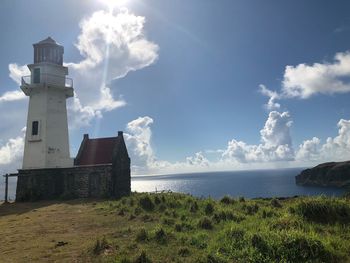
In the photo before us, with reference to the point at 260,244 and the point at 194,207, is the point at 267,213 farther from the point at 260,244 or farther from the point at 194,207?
the point at 260,244

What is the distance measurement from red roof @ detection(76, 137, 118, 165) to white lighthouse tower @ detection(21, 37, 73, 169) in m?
1.38

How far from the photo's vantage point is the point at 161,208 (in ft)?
65.4

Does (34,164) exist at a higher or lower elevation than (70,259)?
higher

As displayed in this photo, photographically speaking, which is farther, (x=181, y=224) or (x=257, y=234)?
(x=181, y=224)

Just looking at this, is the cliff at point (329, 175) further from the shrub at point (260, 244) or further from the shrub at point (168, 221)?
the shrub at point (260, 244)

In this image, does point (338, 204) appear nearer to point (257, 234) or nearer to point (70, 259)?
point (257, 234)

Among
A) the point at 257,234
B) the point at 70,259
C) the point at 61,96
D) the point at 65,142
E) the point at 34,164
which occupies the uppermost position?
the point at 61,96

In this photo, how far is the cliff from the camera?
117 m

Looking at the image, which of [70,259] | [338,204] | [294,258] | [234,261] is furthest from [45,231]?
[338,204]

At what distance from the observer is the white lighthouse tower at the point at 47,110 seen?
33.4m

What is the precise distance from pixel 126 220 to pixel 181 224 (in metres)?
4.08

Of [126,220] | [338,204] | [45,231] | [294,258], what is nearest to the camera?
[294,258]

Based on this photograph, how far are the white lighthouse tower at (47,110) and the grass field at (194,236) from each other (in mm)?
14728

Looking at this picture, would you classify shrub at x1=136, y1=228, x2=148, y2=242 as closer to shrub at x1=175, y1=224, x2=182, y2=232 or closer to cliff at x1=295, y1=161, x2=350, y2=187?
shrub at x1=175, y1=224, x2=182, y2=232
